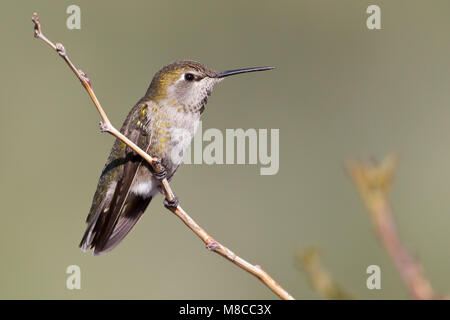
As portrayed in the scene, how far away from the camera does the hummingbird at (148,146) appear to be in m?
3.65

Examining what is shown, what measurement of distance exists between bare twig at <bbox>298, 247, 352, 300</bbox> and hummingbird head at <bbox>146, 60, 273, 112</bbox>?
6.00 feet

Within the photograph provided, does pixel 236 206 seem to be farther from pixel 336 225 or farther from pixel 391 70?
pixel 391 70

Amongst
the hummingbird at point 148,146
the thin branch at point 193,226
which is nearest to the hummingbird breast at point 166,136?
the hummingbird at point 148,146

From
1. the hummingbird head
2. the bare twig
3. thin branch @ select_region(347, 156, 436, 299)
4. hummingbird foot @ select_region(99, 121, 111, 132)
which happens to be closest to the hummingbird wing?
the hummingbird head

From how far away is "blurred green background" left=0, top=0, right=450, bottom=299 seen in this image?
20.6 feet

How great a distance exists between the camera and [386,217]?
1888 millimetres

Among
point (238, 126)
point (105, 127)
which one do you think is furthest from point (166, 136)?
point (238, 126)

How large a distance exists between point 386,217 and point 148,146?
208cm

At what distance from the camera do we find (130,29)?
28.0 ft

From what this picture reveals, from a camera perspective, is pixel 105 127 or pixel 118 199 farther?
pixel 118 199

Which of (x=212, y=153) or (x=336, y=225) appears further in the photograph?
(x=336, y=225)

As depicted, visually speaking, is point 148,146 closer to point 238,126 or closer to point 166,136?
point 166,136
